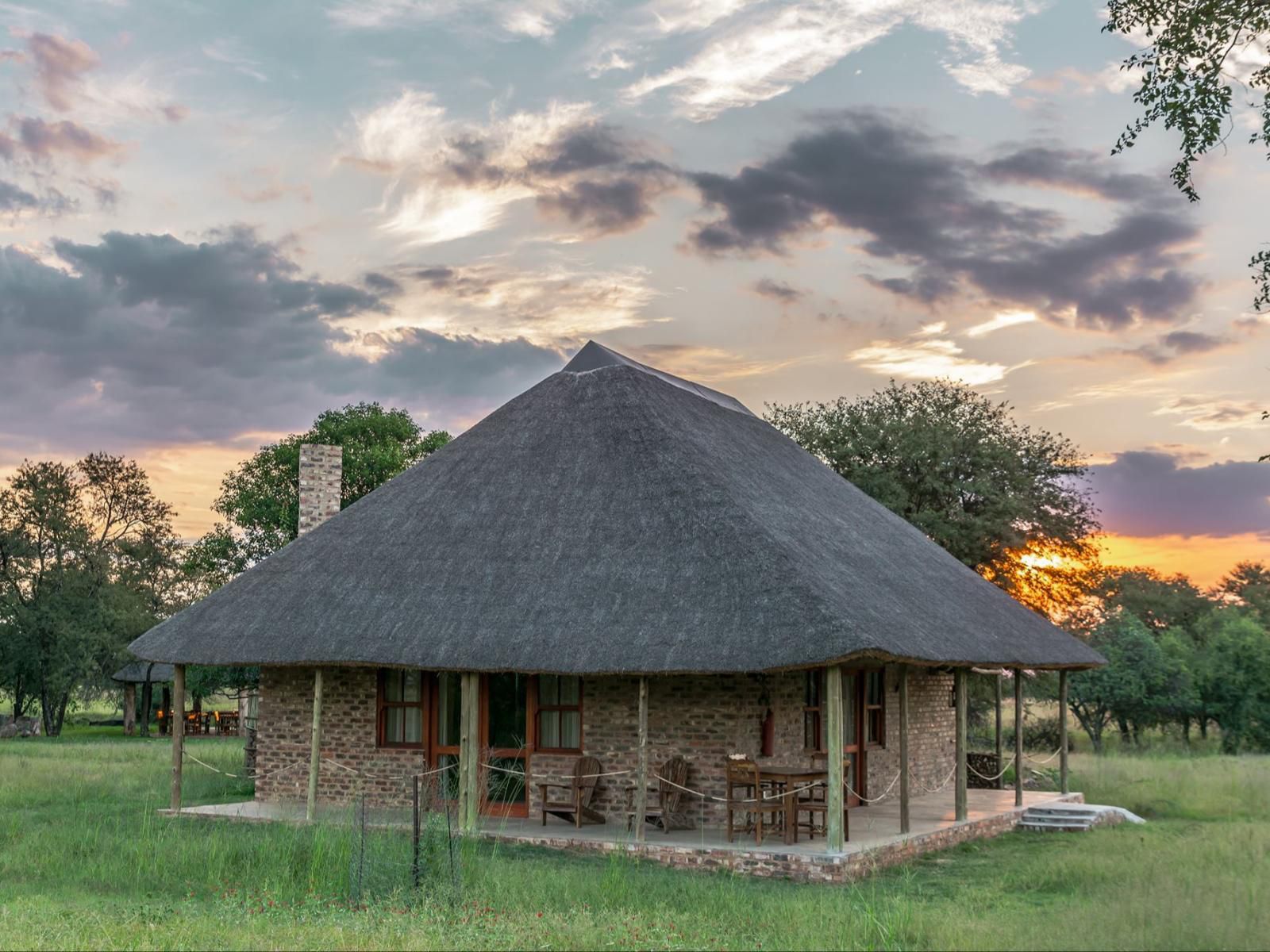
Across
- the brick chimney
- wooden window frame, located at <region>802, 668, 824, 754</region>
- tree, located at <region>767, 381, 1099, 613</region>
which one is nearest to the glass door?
wooden window frame, located at <region>802, 668, 824, 754</region>

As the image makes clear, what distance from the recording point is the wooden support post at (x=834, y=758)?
43.9 feet

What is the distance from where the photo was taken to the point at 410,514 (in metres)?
18.7

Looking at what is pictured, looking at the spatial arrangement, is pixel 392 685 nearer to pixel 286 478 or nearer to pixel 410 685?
pixel 410 685

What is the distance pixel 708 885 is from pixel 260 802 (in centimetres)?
850

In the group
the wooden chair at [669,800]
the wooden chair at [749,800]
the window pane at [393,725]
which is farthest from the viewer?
the window pane at [393,725]

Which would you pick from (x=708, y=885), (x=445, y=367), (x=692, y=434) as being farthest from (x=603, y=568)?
(x=445, y=367)

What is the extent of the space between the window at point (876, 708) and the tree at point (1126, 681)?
16008mm

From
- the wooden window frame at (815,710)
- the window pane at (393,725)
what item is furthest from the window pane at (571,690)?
the wooden window frame at (815,710)

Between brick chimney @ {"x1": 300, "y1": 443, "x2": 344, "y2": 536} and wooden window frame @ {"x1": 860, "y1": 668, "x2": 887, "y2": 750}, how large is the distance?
917 centimetres

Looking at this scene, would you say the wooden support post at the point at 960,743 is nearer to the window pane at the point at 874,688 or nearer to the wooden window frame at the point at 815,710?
the wooden window frame at the point at 815,710

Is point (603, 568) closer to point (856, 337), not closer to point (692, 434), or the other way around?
point (692, 434)

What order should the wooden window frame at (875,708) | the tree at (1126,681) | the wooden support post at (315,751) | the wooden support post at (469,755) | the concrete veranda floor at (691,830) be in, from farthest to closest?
the tree at (1126,681)
the wooden window frame at (875,708)
the wooden support post at (315,751)
the wooden support post at (469,755)
the concrete veranda floor at (691,830)

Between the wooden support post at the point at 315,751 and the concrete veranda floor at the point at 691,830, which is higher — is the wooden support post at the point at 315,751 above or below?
above

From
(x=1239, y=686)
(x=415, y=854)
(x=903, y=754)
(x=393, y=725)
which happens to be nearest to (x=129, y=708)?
(x=393, y=725)
